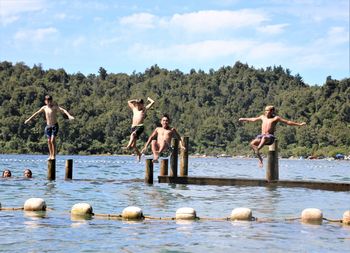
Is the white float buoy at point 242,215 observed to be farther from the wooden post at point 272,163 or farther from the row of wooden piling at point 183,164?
the wooden post at point 272,163

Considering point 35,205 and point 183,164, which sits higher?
point 183,164

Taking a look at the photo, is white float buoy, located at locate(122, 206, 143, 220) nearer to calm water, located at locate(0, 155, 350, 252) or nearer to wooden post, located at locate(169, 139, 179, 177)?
calm water, located at locate(0, 155, 350, 252)

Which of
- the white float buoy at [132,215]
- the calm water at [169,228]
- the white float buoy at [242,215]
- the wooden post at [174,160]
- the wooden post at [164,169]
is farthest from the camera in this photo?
the wooden post at [164,169]

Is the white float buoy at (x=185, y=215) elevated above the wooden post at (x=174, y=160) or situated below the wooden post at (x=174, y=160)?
below

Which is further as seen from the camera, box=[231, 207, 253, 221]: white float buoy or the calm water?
box=[231, 207, 253, 221]: white float buoy

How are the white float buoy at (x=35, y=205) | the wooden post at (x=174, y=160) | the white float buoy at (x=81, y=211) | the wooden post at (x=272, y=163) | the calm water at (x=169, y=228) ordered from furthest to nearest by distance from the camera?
1. the wooden post at (x=174, y=160)
2. the wooden post at (x=272, y=163)
3. the white float buoy at (x=35, y=205)
4. the white float buoy at (x=81, y=211)
5. the calm water at (x=169, y=228)

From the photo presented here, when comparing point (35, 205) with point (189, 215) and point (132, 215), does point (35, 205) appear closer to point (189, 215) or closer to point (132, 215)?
point (132, 215)

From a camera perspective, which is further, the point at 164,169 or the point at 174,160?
the point at 164,169

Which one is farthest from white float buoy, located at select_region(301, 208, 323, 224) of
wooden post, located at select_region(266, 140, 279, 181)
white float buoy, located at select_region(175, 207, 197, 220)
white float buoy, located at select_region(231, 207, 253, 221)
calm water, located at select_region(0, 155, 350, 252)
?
wooden post, located at select_region(266, 140, 279, 181)

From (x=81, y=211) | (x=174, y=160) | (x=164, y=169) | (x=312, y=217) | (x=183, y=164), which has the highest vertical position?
(x=174, y=160)

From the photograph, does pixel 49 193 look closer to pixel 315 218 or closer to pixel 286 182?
pixel 286 182

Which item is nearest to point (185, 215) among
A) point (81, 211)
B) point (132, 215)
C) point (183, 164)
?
point (132, 215)

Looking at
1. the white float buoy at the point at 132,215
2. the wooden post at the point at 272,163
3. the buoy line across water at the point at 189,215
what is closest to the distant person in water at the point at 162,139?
Result: the wooden post at the point at 272,163

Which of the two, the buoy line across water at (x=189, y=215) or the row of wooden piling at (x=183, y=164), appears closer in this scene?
the buoy line across water at (x=189, y=215)
